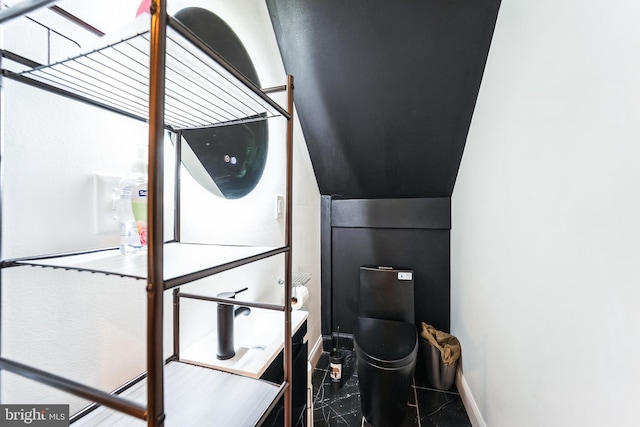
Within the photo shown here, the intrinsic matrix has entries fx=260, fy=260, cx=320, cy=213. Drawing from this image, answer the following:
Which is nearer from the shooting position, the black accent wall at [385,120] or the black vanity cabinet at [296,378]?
the black vanity cabinet at [296,378]

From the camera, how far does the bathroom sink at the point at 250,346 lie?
751 millimetres

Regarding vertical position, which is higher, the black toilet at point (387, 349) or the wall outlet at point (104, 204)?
the wall outlet at point (104, 204)

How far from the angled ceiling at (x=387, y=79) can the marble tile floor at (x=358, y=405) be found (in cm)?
148

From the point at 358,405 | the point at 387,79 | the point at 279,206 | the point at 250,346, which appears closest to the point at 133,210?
the point at 250,346

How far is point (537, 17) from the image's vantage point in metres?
0.95

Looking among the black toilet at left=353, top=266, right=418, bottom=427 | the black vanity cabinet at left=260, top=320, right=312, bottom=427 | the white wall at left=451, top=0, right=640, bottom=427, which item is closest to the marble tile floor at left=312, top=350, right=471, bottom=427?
the black toilet at left=353, top=266, right=418, bottom=427

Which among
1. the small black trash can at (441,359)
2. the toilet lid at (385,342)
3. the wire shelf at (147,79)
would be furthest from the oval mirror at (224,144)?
the small black trash can at (441,359)

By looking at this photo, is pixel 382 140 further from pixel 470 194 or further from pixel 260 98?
pixel 260 98

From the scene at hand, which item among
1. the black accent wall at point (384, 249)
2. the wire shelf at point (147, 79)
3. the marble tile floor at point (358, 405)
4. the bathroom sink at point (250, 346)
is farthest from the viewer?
the black accent wall at point (384, 249)

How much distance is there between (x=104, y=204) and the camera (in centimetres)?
59

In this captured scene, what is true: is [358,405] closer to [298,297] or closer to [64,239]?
[298,297]

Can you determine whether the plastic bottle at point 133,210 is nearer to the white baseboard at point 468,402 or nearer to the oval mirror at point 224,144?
the oval mirror at point 224,144

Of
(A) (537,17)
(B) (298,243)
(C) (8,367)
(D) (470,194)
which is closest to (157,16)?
(C) (8,367)

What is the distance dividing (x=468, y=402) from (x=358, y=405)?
675 millimetres
